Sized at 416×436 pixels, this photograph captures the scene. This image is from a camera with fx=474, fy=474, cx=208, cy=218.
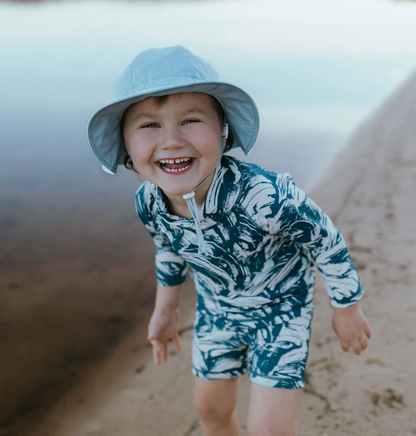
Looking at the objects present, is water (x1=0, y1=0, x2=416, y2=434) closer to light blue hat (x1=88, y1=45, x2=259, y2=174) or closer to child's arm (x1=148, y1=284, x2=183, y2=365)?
child's arm (x1=148, y1=284, x2=183, y2=365)

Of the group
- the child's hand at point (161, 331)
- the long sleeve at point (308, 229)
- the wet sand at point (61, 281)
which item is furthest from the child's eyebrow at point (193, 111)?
the wet sand at point (61, 281)

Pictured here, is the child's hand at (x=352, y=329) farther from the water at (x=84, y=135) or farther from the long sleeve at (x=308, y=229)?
the water at (x=84, y=135)

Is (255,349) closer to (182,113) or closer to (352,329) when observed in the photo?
(352,329)

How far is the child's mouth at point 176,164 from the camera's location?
145 cm

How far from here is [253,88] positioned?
632cm

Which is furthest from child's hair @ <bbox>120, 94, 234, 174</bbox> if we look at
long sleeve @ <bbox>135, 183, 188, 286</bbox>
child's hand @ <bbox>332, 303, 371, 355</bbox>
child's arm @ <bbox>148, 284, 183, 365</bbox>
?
child's hand @ <bbox>332, 303, 371, 355</bbox>

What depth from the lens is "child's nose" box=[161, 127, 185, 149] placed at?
54.0 inches

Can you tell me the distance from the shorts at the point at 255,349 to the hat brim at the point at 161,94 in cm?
63

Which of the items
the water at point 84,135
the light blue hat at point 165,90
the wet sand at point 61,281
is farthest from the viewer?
the water at point 84,135

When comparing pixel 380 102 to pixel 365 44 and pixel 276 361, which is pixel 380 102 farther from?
pixel 276 361

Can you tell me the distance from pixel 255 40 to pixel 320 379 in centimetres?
819

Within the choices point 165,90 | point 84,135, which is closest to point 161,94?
point 165,90

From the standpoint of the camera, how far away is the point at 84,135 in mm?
5012

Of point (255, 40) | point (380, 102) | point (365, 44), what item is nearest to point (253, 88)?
point (380, 102)
